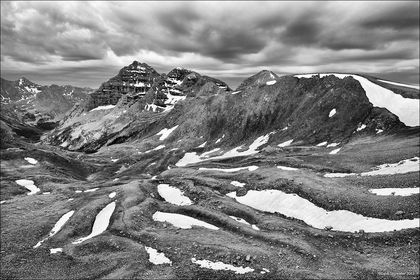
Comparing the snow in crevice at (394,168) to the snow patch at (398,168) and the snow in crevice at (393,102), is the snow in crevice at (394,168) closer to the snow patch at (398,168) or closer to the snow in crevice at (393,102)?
the snow patch at (398,168)

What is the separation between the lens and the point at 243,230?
50.4 metres

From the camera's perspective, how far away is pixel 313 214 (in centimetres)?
5403

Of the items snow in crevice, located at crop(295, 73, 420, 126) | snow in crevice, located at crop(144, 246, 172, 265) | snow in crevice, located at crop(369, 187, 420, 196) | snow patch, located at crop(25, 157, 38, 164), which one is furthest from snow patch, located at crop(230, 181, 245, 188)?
snow patch, located at crop(25, 157, 38, 164)

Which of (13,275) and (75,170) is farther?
(75,170)

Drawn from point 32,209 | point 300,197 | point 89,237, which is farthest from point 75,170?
point 300,197

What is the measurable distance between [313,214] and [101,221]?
1387 inches

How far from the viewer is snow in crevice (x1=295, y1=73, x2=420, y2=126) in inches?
4168

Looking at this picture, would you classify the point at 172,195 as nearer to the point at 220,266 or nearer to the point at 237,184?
the point at 237,184

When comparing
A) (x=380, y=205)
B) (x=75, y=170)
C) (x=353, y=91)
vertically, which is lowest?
(x=75, y=170)

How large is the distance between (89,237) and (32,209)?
31.4 m

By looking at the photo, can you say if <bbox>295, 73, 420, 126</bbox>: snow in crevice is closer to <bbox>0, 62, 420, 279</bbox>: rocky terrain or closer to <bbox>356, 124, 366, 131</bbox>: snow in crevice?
<bbox>0, 62, 420, 279</bbox>: rocky terrain

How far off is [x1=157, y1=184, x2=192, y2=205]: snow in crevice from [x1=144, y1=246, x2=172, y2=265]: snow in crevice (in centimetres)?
1987

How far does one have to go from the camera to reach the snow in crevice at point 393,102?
347 feet

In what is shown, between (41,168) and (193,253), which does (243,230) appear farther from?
(41,168)
